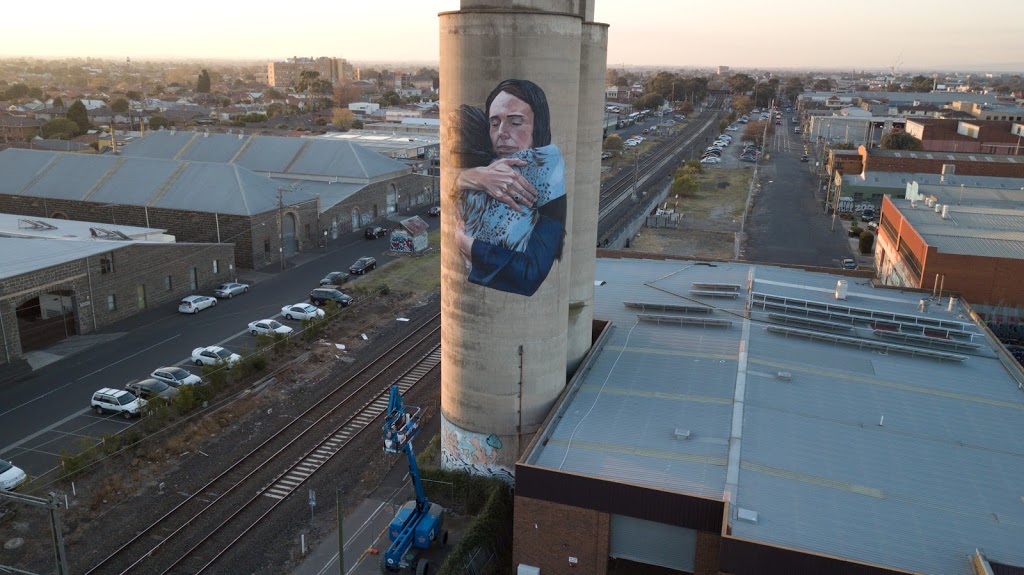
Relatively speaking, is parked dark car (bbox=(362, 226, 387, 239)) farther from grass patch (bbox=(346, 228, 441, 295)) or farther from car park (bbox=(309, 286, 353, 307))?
car park (bbox=(309, 286, 353, 307))

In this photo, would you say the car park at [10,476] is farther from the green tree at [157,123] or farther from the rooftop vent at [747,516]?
the green tree at [157,123]

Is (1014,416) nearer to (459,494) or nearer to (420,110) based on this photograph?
(459,494)

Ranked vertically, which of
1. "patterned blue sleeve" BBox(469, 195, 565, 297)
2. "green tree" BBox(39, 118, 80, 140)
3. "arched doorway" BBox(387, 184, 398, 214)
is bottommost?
"arched doorway" BBox(387, 184, 398, 214)

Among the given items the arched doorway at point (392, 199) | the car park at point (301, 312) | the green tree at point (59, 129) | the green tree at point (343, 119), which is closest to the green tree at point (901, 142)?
the arched doorway at point (392, 199)

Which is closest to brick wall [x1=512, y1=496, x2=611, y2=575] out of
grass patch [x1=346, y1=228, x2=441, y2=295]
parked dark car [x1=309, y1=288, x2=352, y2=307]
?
parked dark car [x1=309, y1=288, x2=352, y2=307]

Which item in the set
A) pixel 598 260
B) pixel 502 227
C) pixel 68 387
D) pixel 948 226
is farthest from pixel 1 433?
pixel 948 226

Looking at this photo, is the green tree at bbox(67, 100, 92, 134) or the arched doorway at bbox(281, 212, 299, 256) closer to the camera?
the arched doorway at bbox(281, 212, 299, 256)
